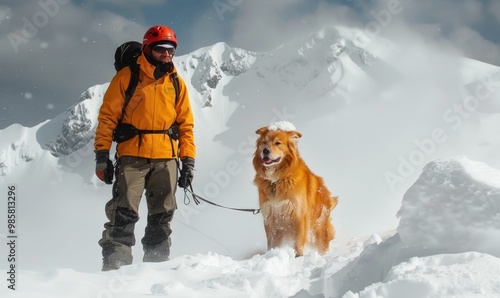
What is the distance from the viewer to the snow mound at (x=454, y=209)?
2350mm

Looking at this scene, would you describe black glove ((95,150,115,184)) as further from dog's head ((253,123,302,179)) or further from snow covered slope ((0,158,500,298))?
dog's head ((253,123,302,179))

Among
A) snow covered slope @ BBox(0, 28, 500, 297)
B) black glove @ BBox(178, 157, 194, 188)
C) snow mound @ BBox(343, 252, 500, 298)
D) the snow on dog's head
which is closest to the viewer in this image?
snow mound @ BBox(343, 252, 500, 298)

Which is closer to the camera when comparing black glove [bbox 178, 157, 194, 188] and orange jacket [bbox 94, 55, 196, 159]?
orange jacket [bbox 94, 55, 196, 159]

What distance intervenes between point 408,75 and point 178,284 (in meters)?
148

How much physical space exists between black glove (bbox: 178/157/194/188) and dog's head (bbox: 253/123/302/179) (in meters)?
1.02

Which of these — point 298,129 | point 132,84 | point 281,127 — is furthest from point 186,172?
point 298,129

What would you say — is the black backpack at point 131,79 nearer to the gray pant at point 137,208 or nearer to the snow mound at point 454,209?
the gray pant at point 137,208

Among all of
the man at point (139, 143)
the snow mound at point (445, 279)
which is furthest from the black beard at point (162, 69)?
the snow mound at point (445, 279)

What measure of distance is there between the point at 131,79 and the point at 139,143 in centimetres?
65

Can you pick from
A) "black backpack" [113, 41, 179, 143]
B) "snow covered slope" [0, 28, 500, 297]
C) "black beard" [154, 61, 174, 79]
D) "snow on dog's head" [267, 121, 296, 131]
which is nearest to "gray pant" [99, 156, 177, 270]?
"black backpack" [113, 41, 179, 143]

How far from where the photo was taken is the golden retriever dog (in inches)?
228

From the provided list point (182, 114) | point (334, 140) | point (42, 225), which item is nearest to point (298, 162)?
point (182, 114)

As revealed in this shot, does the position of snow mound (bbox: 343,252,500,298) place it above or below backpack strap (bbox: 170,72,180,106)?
below

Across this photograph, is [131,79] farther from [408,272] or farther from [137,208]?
[408,272]
